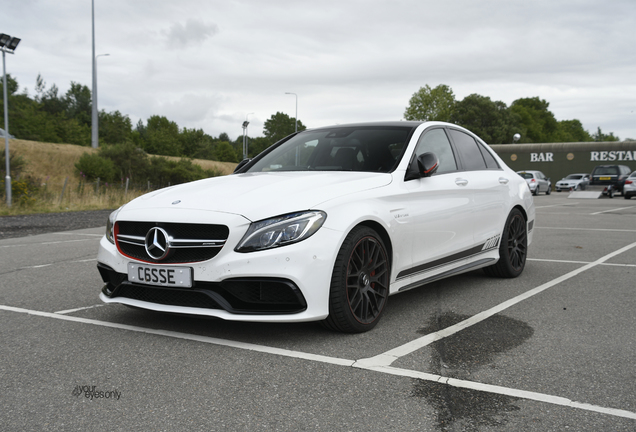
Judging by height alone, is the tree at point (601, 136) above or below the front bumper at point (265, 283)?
above

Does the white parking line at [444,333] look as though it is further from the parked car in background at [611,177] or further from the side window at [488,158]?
the parked car in background at [611,177]

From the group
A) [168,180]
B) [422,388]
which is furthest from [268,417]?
[168,180]

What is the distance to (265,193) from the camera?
13.1ft

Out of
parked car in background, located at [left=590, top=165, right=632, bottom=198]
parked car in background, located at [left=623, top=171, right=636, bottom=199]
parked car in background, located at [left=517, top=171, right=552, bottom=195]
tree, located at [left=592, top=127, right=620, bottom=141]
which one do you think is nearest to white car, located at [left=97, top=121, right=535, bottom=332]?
parked car in background, located at [left=623, top=171, right=636, bottom=199]

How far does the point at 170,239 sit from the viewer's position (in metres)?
3.79

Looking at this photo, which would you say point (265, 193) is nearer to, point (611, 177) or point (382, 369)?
point (382, 369)

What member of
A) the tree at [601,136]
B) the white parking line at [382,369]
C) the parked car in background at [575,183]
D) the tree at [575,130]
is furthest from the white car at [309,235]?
the tree at [601,136]

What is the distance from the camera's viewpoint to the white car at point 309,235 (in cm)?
362

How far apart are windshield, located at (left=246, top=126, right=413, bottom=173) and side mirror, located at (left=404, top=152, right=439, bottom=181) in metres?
0.14

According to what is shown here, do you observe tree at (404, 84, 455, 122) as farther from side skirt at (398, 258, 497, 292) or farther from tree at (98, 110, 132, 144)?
side skirt at (398, 258, 497, 292)

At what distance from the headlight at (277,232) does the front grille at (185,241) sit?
162 mm

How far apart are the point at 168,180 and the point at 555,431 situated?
43419 mm

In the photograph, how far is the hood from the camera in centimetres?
375

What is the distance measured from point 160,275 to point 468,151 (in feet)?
11.5
